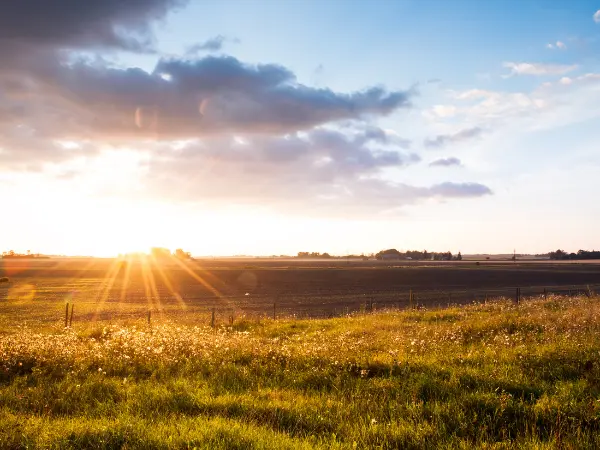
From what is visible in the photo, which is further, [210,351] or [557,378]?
[210,351]

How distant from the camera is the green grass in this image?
7461 mm

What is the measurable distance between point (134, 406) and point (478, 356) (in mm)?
8458

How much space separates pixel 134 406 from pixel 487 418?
6.43m

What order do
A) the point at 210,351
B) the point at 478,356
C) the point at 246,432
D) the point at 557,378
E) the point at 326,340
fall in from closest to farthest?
the point at 246,432
the point at 557,378
the point at 478,356
the point at 210,351
the point at 326,340

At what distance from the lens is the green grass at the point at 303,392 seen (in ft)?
24.5

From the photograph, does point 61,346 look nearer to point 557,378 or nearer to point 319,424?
point 319,424

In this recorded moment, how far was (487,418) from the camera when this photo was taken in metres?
8.45

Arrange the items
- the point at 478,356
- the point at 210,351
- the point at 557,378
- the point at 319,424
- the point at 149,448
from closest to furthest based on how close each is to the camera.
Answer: the point at 149,448, the point at 319,424, the point at 557,378, the point at 478,356, the point at 210,351

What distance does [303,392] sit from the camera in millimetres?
10297

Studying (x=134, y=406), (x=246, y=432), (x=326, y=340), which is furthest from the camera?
(x=326, y=340)

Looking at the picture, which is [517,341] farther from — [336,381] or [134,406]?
[134,406]

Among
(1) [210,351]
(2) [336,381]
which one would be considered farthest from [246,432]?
(1) [210,351]

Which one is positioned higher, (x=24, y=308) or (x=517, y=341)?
(x=517, y=341)

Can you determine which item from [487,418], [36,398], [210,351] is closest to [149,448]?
[36,398]
